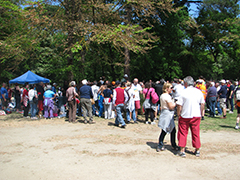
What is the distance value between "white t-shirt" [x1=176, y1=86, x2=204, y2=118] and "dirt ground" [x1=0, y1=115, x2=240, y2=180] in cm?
116

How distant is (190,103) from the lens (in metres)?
5.52

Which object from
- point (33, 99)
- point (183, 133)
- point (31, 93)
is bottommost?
point (183, 133)

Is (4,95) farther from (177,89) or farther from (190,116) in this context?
(190,116)

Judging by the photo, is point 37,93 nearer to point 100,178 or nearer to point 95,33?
point 95,33

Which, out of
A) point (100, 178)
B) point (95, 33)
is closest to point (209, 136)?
point (100, 178)

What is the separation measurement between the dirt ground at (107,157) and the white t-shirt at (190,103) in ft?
3.80

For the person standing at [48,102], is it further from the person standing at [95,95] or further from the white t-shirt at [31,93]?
the person standing at [95,95]

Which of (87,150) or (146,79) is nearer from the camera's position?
(87,150)

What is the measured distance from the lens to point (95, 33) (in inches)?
444

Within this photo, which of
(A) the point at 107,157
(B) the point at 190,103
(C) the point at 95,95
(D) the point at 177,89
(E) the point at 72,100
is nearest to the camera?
(A) the point at 107,157

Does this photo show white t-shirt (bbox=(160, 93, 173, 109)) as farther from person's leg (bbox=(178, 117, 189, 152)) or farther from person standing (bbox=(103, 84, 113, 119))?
person standing (bbox=(103, 84, 113, 119))

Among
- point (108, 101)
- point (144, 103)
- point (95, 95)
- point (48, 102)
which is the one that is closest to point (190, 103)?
point (144, 103)

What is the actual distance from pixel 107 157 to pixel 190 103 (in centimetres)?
258

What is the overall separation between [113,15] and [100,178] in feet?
36.9
